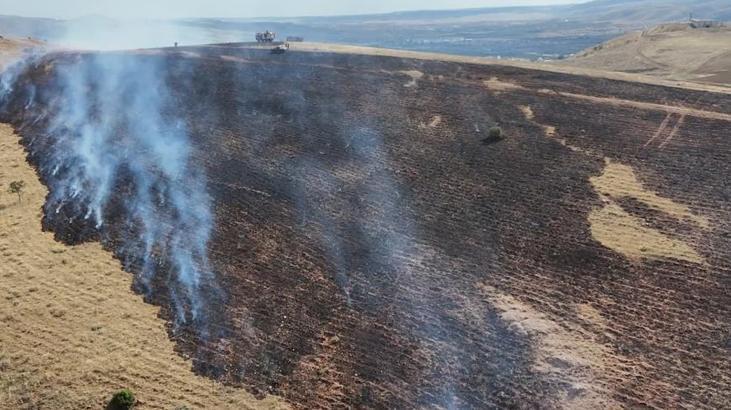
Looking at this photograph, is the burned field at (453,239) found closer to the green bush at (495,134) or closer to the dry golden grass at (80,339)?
the green bush at (495,134)

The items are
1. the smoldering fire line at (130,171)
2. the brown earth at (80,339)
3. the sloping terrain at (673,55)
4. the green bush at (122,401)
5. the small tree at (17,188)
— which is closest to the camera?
the green bush at (122,401)

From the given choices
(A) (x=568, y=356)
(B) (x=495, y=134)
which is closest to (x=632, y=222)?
(A) (x=568, y=356)

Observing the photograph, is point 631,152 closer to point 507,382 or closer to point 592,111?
point 592,111

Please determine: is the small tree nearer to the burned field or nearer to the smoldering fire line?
the smoldering fire line

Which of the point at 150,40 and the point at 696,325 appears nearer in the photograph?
the point at 696,325

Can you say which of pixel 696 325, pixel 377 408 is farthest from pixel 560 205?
pixel 377 408

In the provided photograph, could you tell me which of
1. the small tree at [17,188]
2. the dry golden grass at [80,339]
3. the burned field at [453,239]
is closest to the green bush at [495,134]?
the burned field at [453,239]
